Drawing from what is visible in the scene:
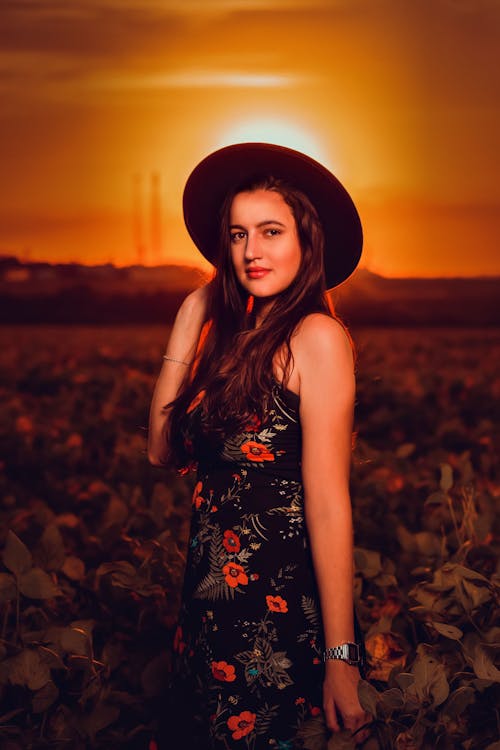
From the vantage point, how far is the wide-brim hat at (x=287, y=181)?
2064 mm

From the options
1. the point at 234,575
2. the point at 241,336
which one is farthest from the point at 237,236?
the point at 234,575

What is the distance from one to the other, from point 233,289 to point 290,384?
1.13 ft

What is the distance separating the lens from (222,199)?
227cm

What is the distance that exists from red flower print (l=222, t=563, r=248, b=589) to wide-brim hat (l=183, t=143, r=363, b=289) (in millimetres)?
699

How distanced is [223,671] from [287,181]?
0.99 m

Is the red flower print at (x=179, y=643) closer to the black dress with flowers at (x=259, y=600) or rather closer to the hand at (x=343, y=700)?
the black dress with flowers at (x=259, y=600)

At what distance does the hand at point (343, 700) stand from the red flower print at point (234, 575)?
0.22 m

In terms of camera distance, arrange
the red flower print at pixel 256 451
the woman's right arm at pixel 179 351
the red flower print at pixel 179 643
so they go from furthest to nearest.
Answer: the woman's right arm at pixel 179 351
the red flower print at pixel 179 643
the red flower print at pixel 256 451

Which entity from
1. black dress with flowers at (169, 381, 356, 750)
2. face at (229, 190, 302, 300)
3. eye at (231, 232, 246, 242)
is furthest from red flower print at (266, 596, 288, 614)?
eye at (231, 232, 246, 242)

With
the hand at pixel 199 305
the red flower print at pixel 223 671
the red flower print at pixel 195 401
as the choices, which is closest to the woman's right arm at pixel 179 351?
the hand at pixel 199 305

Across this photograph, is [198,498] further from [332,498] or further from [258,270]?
[258,270]

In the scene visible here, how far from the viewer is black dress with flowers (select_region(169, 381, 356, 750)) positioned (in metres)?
1.95

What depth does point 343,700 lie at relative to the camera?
188 centimetres

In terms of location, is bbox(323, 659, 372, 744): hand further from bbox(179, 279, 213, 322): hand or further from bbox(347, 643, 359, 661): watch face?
bbox(179, 279, 213, 322): hand
